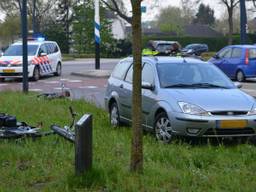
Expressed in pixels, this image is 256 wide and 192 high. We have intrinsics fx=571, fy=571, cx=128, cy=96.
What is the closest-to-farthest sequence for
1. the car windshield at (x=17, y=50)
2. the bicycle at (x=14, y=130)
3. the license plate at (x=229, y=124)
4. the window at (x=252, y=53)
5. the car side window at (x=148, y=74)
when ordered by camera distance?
the bicycle at (x=14, y=130) → the license plate at (x=229, y=124) → the car side window at (x=148, y=74) → the window at (x=252, y=53) → the car windshield at (x=17, y=50)

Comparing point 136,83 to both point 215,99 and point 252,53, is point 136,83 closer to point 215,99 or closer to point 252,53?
point 215,99

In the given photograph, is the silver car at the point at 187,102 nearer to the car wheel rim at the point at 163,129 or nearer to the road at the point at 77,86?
the car wheel rim at the point at 163,129

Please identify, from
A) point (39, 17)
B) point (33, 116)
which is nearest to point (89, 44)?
point (39, 17)

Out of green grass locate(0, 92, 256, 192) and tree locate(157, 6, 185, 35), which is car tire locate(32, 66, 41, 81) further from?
tree locate(157, 6, 185, 35)

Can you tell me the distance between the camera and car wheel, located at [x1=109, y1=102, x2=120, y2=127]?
10.6 meters

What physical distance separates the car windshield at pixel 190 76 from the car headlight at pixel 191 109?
0.86 metres

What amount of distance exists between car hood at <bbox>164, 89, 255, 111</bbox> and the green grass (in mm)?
586

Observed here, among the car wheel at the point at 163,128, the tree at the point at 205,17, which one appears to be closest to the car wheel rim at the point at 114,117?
the car wheel at the point at 163,128

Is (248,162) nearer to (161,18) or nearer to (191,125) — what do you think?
(191,125)

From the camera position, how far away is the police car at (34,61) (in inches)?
928

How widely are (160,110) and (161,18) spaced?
9089 cm

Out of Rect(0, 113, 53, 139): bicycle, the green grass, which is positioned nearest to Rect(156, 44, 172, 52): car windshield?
the green grass

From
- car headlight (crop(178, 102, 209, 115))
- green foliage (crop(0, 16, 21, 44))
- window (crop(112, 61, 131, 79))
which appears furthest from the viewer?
green foliage (crop(0, 16, 21, 44))

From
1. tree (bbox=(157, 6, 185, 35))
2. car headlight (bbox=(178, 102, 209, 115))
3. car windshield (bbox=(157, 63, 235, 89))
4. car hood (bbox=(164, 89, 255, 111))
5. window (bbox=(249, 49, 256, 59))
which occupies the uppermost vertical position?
tree (bbox=(157, 6, 185, 35))
